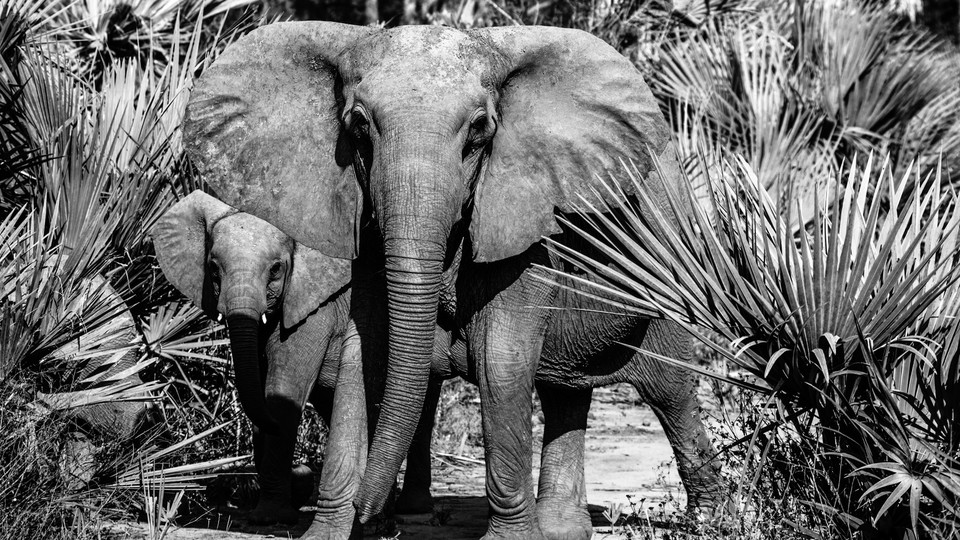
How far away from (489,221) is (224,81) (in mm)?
1416

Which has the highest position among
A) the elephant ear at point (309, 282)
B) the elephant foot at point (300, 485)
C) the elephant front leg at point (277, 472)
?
the elephant ear at point (309, 282)

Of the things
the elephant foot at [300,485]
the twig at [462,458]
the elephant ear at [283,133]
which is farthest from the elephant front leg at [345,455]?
the twig at [462,458]

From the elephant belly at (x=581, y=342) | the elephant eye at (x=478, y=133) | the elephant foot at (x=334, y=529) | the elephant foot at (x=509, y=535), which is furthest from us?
the elephant belly at (x=581, y=342)

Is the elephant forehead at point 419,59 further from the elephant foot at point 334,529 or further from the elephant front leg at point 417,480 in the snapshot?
the elephant front leg at point 417,480

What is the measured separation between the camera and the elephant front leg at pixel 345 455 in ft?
20.9

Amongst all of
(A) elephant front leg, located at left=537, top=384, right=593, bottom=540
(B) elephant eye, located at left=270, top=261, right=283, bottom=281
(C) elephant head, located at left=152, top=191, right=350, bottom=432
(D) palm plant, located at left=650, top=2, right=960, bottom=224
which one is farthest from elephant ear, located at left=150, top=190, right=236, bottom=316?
(D) palm plant, located at left=650, top=2, right=960, bottom=224

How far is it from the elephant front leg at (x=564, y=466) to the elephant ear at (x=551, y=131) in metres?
1.35

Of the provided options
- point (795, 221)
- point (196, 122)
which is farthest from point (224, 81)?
point (795, 221)

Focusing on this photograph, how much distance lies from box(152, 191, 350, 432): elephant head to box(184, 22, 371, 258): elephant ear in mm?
1007

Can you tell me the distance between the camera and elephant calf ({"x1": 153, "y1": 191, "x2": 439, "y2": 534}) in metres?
7.54

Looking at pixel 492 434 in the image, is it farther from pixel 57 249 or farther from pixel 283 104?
pixel 57 249

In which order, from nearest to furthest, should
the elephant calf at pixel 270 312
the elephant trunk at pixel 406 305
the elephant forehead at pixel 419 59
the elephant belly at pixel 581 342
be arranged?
the elephant trunk at pixel 406 305
the elephant forehead at pixel 419 59
the elephant belly at pixel 581 342
the elephant calf at pixel 270 312

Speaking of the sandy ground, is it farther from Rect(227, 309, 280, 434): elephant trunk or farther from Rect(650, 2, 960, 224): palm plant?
Rect(650, 2, 960, 224): palm plant

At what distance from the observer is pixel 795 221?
1121 cm
